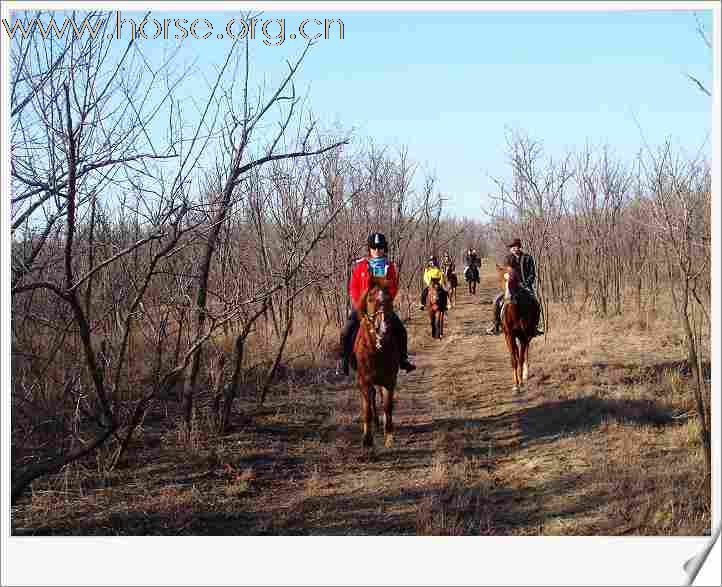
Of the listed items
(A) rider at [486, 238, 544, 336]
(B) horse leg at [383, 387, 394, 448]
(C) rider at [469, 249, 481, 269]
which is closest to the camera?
(B) horse leg at [383, 387, 394, 448]

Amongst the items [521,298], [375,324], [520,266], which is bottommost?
[375,324]

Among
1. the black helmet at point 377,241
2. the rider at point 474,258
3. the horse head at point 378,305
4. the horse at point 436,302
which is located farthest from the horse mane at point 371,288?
the rider at point 474,258

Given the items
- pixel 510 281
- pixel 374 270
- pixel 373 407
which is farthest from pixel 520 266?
pixel 374 270

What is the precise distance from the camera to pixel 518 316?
382 inches

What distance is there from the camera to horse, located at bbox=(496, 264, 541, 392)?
9.64m

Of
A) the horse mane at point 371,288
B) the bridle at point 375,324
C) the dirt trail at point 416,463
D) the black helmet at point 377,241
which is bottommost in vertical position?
the dirt trail at point 416,463

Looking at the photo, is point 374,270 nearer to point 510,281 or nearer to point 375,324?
point 375,324

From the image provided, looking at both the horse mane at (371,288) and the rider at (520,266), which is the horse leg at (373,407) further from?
the rider at (520,266)

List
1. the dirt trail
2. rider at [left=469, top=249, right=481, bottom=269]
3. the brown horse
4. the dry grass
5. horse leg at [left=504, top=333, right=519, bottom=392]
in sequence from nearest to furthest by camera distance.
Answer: the dry grass < the dirt trail < the brown horse < horse leg at [left=504, top=333, right=519, bottom=392] < rider at [left=469, top=249, right=481, bottom=269]

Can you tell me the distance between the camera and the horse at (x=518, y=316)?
31.6 ft

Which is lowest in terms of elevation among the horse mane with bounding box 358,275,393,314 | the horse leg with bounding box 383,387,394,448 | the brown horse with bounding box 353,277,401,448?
the horse leg with bounding box 383,387,394,448

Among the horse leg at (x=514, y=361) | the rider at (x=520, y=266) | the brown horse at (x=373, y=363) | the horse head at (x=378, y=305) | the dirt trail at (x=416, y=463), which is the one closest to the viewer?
the dirt trail at (x=416, y=463)

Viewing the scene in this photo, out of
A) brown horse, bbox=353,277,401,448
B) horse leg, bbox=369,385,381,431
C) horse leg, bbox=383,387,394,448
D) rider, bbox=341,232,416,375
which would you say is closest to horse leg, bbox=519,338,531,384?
horse leg, bbox=369,385,381,431

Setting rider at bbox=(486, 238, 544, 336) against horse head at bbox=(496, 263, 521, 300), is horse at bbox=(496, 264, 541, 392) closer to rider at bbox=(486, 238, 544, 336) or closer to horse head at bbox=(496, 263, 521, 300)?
horse head at bbox=(496, 263, 521, 300)
